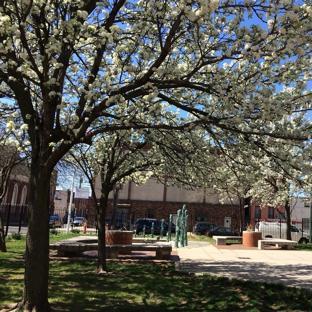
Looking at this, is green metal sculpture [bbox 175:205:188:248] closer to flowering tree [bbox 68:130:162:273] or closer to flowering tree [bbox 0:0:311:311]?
flowering tree [bbox 68:130:162:273]

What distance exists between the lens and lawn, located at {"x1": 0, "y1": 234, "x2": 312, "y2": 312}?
29.8 ft

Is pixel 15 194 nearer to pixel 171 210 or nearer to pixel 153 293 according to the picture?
pixel 171 210

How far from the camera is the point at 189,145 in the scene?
11.3m

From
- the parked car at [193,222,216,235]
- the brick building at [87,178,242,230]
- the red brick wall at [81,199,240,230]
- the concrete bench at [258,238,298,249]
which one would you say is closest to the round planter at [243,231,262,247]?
the concrete bench at [258,238,298,249]

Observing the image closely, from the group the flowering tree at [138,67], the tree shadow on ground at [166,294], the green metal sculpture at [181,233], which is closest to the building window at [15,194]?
the green metal sculpture at [181,233]

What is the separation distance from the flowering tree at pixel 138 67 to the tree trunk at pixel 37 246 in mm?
16

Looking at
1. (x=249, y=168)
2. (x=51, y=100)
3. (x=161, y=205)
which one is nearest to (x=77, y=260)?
(x=249, y=168)

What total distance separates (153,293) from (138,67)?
4.59 metres

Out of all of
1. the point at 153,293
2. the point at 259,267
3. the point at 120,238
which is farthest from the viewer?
the point at 120,238

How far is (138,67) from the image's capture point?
896cm

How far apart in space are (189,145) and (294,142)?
11.5 feet

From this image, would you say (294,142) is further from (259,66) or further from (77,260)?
(77,260)

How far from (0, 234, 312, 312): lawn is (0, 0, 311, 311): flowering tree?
5.27 ft

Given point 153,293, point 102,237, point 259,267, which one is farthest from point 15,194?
point 153,293
